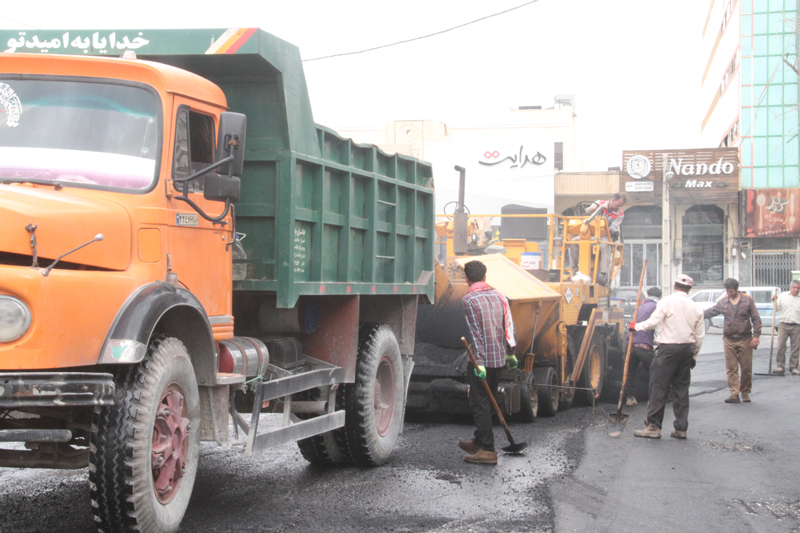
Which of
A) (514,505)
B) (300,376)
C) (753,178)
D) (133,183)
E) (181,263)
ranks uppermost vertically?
(753,178)

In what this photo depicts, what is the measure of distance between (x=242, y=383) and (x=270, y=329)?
109 cm

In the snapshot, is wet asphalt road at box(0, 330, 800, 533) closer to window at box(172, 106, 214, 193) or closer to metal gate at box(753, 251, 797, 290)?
window at box(172, 106, 214, 193)

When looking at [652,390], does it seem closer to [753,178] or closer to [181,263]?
[181,263]

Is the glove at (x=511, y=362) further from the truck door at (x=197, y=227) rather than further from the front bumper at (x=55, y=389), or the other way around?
the front bumper at (x=55, y=389)

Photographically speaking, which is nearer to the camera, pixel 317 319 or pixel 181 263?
pixel 181 263

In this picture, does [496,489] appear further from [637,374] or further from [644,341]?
[637,374]

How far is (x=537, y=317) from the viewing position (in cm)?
1020

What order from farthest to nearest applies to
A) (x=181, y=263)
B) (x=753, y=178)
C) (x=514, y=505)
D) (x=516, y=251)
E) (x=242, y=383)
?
(x=753, y=178) → (x=516, y=251) → (x=514, y=505) → (x=242, y=383) → (x=181, y=263)

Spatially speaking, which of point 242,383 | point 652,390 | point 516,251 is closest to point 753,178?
point 516,251

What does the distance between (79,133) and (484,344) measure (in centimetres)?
421

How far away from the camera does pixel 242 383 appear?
17.4ft

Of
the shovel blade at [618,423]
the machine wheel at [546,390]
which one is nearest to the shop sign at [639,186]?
the machine wheel at [546,390]

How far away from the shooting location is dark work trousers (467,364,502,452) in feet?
24.1

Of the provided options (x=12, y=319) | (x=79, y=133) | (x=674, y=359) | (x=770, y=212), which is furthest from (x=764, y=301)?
(x=12, y=319)
